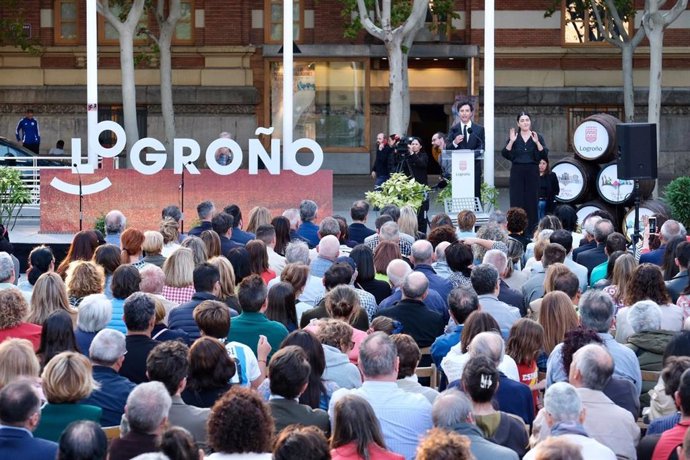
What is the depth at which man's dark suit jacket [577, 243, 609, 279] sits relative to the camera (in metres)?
12.0

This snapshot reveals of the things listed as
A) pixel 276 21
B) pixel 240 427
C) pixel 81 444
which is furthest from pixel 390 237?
pixel 276 21

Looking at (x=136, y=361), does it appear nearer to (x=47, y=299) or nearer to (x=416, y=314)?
(x=47, y=299)

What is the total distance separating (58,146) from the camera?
1144 inches

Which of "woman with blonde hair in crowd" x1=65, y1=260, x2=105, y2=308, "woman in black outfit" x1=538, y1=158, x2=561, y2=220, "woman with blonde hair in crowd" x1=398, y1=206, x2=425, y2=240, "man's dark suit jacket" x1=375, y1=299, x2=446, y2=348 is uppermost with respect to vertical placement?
"woman in black outfit" x1=538, y1=158, x2=561, y2=220

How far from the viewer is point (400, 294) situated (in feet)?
31.2

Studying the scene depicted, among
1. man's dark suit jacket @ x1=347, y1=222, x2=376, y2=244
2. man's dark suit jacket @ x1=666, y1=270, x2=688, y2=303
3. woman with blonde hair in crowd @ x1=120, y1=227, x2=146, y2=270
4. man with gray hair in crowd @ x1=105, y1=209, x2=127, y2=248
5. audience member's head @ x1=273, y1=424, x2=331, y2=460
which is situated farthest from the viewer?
man's dark suit jacket @ x1=347, y1=222, x2=376, y2=244

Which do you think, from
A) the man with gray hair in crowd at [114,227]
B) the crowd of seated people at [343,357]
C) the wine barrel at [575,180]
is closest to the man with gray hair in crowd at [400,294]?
the crowd of seated people at [343,357]

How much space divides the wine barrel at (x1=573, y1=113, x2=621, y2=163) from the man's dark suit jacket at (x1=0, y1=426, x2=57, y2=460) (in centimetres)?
1371

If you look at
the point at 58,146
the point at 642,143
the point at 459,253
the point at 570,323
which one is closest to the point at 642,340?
the point at 570,323

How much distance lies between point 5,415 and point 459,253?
16.9ft

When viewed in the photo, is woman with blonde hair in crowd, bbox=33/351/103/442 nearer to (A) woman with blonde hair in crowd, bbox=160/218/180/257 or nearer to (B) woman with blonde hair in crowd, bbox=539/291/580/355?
(B) woman with blonde hair in crowd, bbox=539/291/580/355

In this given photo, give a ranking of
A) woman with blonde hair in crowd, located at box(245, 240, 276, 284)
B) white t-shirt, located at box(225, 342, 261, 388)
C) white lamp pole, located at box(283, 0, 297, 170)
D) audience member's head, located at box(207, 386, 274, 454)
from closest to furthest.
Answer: audience member's head, located at box(207, 386, 274, 454) → white t-shirt, located at box(225, 342, 261, 388) → woman with blonde hair in crowd, located at box(245, 240, 276, 284) → white lamp pole, located at box(283, 0, 297, 170)

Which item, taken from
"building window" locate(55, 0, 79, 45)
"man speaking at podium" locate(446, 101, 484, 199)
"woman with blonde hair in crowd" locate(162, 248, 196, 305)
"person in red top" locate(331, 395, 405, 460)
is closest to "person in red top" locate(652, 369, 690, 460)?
"person in red top" locate(331, 395, 405, 460)

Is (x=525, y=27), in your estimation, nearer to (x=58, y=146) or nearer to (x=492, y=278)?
(x=58, y=146)
